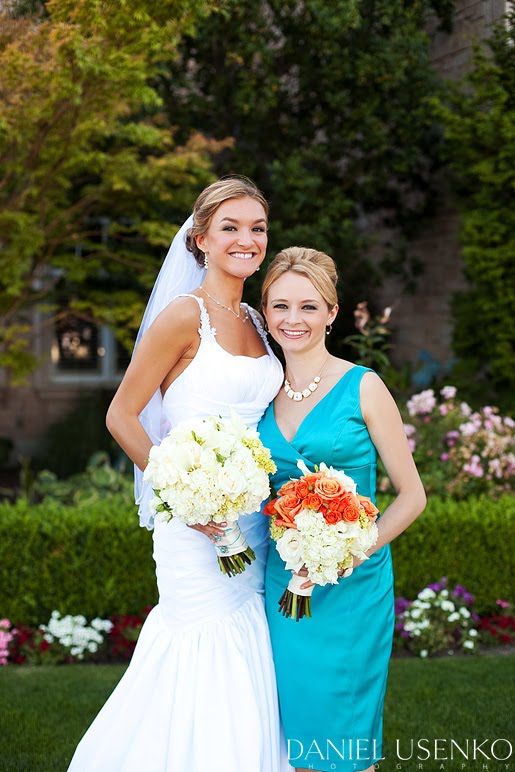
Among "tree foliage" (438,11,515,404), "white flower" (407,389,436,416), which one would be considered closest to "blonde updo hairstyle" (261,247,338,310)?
"white flower" (407,389,436,416)

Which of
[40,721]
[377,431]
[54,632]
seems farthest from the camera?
[54,632]

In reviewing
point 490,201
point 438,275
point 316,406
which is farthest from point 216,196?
point 438,275

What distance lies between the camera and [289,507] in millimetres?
2617

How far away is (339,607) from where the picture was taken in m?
2.88

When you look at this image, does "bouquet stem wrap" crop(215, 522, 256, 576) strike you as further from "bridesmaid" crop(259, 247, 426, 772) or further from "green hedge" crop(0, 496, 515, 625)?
"green hedge" crop(0, 496, 515, 625)

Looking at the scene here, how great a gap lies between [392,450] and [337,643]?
0.70m

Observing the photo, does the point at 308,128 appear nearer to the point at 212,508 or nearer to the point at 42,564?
the point at 42,564

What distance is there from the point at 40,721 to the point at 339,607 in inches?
95.4

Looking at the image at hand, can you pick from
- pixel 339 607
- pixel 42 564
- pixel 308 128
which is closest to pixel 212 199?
pixel 339 607

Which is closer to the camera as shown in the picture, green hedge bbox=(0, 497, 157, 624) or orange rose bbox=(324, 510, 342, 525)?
orange rose bbox=(324, 510, 342, 525)

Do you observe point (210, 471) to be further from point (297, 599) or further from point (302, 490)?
point (297, 599)

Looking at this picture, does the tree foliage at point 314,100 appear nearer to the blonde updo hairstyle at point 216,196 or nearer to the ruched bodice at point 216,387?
the blonde updo hairstyle at point 216,196

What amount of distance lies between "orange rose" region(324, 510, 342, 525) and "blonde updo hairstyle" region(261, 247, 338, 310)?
0.83 metres

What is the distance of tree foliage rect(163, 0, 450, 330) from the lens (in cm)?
936
